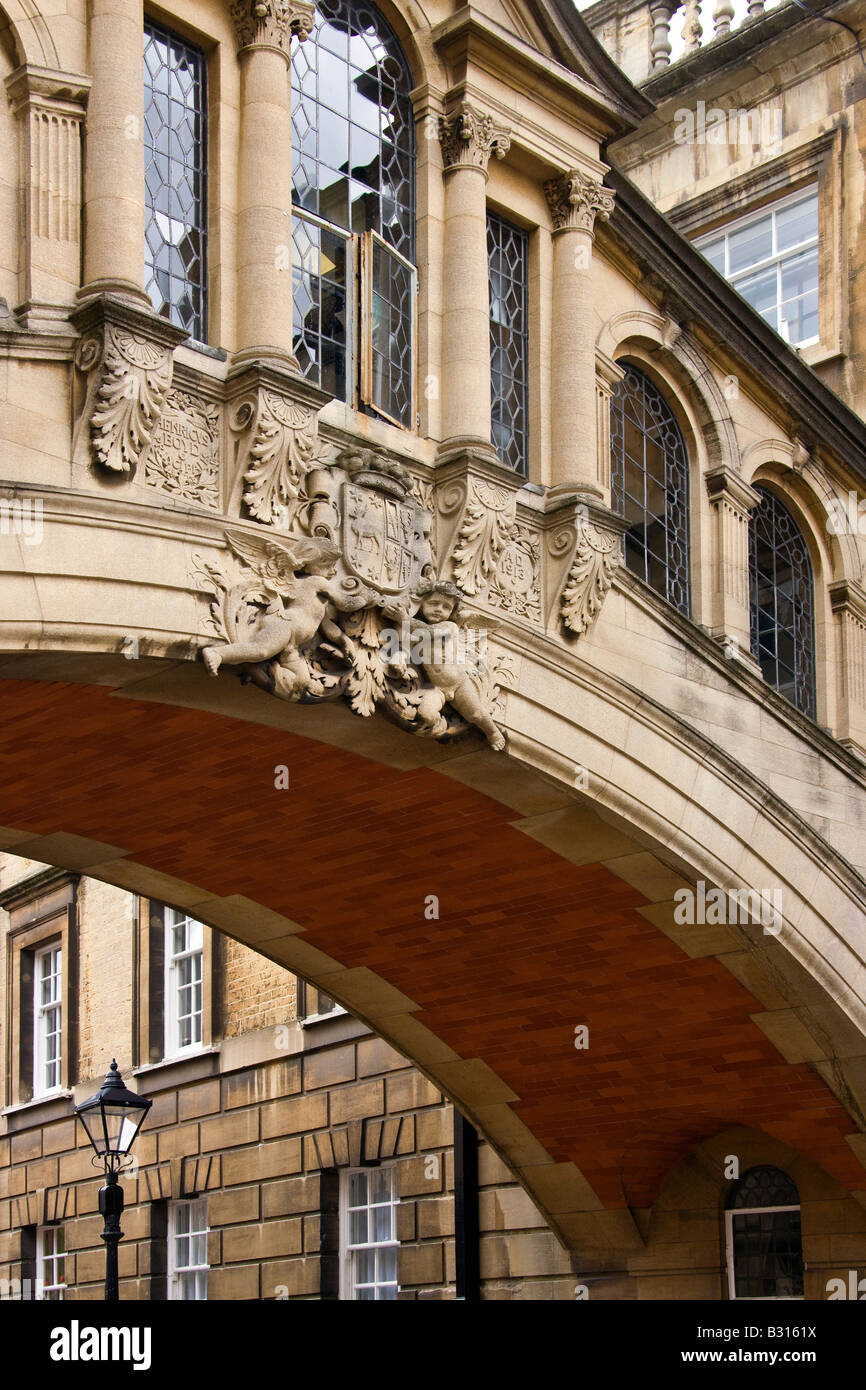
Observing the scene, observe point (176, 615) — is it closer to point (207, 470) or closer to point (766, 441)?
point (207, 470)

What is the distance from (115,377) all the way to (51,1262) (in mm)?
17926

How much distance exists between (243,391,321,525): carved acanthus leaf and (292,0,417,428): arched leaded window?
3.28 ft

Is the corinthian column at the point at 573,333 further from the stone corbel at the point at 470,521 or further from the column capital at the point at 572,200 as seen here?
the stone corbel at the point at 470,521

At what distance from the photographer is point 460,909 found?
14930 millimetres

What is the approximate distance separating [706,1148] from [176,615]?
8.42 meters

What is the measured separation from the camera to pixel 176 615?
34.2 ft

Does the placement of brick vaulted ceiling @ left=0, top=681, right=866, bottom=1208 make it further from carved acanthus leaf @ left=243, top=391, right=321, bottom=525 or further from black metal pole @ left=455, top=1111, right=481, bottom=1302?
carved acanthus leaf @ left=243, top=391, right=321, bottom=525

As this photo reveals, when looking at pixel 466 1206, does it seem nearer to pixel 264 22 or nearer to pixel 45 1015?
pixel 45 1015

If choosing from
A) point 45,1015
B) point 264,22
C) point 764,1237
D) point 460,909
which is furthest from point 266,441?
point 45,1015

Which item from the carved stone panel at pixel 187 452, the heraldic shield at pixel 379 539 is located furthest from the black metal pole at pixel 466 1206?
the carved stone panel at pixel 187 452

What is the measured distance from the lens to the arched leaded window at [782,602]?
15711 millimetres

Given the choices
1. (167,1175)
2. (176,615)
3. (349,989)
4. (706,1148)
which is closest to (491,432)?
(176,615)

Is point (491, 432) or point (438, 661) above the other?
point (491, 432)
